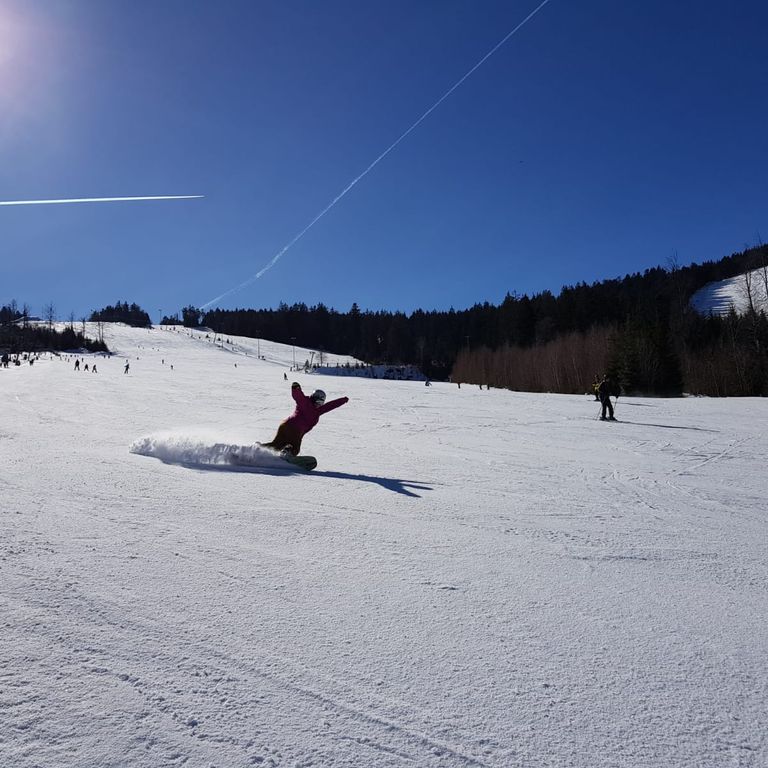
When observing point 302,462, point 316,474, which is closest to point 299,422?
point 302,462

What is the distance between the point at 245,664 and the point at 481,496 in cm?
459

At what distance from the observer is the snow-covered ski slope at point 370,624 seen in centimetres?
191

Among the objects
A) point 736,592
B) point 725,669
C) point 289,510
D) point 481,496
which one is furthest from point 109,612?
point 481,496

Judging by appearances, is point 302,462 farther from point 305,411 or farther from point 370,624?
point 370,624

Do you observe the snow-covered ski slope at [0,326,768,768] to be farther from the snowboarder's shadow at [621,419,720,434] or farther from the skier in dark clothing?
the skier in dark clothing

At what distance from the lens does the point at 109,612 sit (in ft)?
9.00

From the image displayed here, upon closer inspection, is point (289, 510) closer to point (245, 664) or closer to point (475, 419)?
point (245, 664)

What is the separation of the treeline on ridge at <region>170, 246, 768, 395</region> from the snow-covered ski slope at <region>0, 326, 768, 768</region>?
37.0 metres

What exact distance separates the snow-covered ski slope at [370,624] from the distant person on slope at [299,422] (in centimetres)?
177

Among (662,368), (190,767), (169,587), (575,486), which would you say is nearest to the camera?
(190,767)

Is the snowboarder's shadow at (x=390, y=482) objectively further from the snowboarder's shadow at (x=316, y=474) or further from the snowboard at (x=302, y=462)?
the snowboard at (x=302, y=462)

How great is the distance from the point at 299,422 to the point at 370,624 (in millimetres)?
6311

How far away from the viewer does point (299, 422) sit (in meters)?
8.89

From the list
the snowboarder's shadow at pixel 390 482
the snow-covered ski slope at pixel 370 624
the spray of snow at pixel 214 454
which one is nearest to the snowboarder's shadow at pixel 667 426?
the snow-covered ski slope at pixel 370 624
